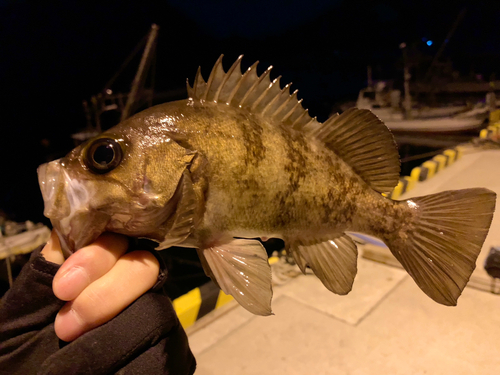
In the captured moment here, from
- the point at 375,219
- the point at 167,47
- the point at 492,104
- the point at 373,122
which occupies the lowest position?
the point at 375,219

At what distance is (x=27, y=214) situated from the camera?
11.1 metres

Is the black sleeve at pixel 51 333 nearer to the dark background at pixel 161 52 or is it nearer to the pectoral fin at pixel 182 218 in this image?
the pectoral fin at pixel 182 218

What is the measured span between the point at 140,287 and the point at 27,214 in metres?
12.6

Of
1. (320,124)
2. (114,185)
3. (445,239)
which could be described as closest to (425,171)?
(445,239)

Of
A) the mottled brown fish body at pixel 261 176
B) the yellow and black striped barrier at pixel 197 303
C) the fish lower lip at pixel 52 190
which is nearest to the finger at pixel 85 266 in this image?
the fish lower lip at pixel 52 190

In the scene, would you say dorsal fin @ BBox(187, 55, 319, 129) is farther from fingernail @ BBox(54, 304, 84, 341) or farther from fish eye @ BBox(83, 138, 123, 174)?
fingernail @ BBox(54, 304, 84, 341)

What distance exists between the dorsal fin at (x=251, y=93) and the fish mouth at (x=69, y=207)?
0.44m

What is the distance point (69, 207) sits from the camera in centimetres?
79

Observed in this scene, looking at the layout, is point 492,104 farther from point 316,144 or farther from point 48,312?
point 48,312

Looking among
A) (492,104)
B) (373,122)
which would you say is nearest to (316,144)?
(373,122)

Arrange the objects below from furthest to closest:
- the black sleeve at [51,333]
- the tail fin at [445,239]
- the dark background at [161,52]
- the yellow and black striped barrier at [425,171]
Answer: the dark background at [161,52] < the yellow and black striped barrier at [425,171] < the tail fin at [445,239] < the black sleeve at [51,333]

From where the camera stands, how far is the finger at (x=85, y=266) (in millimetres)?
778

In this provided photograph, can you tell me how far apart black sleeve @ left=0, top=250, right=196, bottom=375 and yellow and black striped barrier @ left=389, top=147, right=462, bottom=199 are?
11.9 ft

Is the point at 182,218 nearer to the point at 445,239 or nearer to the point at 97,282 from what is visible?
the point at 97,282
